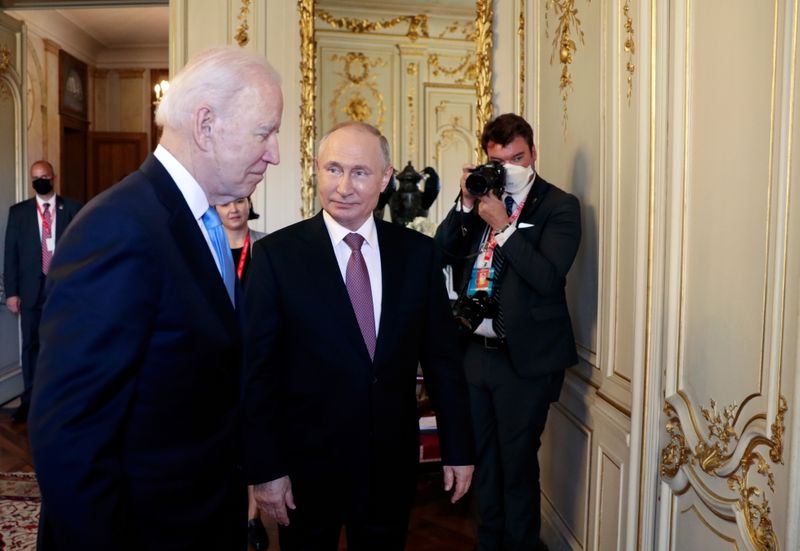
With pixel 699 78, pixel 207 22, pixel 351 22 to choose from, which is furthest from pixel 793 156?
pixel 207 22

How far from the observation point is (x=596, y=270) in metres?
2.46

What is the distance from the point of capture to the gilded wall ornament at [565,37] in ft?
8.64

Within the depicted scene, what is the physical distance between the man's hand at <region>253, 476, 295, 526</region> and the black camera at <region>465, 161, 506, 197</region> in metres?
1.10

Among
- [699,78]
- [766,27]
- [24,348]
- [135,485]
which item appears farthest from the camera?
[24,348]

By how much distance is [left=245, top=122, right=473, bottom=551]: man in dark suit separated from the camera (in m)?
1.72

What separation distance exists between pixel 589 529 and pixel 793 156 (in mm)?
1637

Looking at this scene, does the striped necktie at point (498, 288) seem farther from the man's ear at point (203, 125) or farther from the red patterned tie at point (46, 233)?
the red patterned tie at point (46, 233)

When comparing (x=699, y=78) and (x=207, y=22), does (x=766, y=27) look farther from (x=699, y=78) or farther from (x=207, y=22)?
(x=207, y=22)

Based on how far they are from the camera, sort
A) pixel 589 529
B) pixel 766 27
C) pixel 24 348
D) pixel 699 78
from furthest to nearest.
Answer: pixel 24 348
pixel 589 529
pixel 699 78
pixel 766 27

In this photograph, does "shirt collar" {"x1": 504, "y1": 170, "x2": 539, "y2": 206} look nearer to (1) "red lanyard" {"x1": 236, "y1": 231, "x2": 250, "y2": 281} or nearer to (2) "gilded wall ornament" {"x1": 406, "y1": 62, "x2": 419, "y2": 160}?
(1) "red lanyard" {"x1": 236, "y1": 231, "x2": 250, "y2": 281}

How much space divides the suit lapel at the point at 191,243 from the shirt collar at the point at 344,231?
640 millimetres

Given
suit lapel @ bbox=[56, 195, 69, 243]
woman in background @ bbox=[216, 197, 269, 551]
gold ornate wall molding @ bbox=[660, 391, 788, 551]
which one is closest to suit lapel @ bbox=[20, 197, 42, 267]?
suit lapel @ bbox=[56, 195, 69, 243]

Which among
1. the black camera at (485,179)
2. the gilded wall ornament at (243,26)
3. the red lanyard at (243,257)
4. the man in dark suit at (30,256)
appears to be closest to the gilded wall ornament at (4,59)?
the man in dark suit at (30,256)

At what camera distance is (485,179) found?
2.34m
